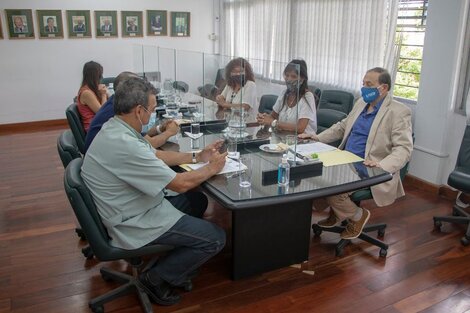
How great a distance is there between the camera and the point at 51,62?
6.31m

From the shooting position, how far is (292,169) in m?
2.06

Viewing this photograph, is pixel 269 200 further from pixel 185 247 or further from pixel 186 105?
pixel 186 105

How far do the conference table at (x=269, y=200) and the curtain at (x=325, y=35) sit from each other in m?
0.77

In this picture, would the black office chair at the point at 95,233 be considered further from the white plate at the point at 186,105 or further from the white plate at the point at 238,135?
the white plate at the point at 186,105

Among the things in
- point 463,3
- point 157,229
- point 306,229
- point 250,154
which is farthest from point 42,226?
point 463,3

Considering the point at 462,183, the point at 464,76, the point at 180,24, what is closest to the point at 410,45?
the point at 464,76

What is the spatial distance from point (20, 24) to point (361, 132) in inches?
218

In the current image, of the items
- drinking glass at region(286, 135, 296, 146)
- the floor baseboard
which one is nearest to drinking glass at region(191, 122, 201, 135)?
drinking glass at region(286, 135, 296, 146)

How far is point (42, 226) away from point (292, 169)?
7.03 ft

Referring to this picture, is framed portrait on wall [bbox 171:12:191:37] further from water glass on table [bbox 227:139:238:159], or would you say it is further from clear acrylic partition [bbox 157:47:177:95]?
water glass on table [bbox 227:139:238:159]

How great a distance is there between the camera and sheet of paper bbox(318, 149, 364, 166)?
7.55 feet

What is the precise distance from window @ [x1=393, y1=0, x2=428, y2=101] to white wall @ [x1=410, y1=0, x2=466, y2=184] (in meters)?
0.21

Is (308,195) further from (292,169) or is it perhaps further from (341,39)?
(341,39)

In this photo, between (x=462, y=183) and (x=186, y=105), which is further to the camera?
(x=186, y=105)
